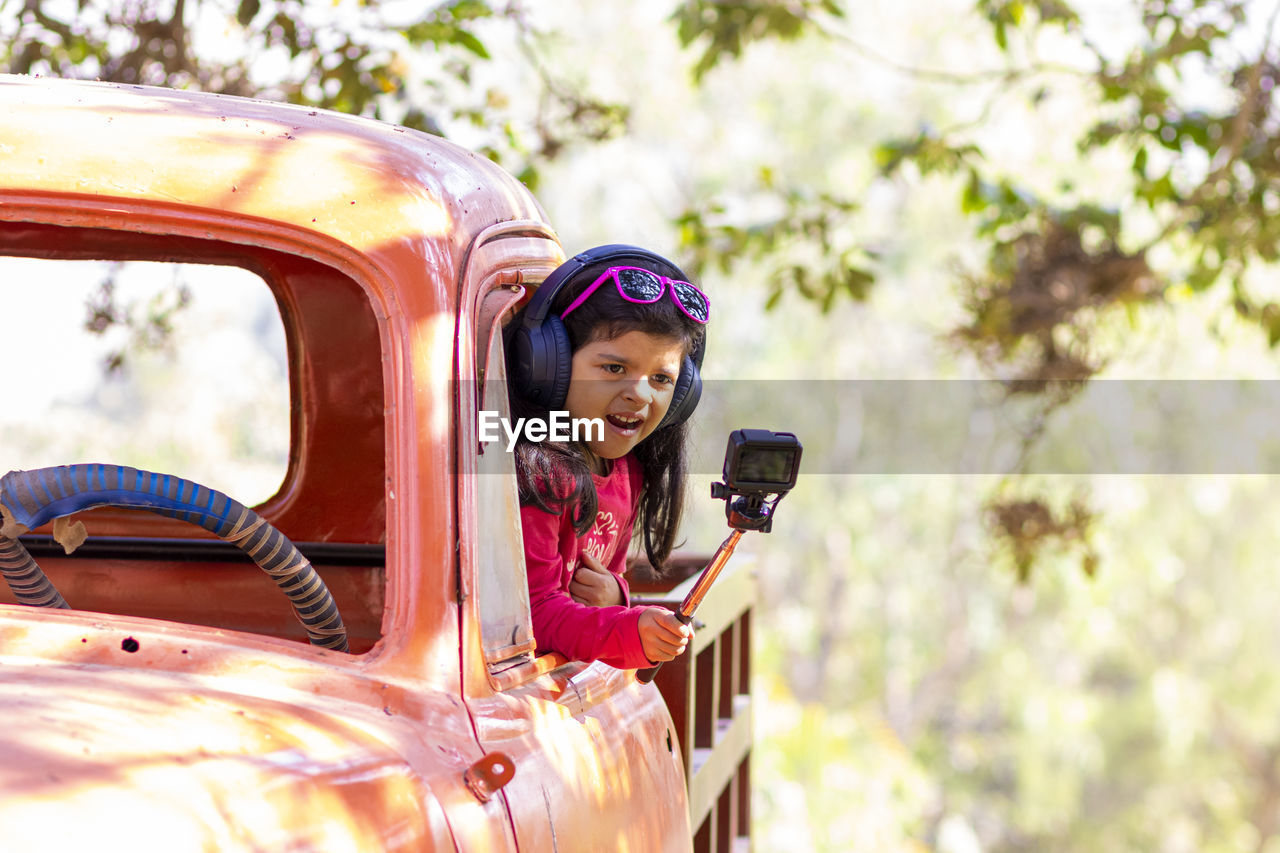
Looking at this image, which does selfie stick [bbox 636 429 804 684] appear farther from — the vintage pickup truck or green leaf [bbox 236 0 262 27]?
green leaf [bbox 236 0 262 27]

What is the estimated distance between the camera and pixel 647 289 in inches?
86.4

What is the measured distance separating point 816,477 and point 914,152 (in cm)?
1471

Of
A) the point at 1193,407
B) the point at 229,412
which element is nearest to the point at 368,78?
the point at 229,412

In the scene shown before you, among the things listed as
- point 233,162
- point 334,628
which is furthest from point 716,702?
point 233,162

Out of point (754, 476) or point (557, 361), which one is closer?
point (754, 476)

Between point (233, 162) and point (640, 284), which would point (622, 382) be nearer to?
point (640, 284)

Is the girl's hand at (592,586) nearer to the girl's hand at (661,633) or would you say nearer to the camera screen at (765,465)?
the girl's hand at (661,633)

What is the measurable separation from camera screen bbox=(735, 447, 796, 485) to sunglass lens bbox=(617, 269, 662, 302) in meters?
0.43

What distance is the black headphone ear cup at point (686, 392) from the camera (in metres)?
2.39

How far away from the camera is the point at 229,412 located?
18625 mm

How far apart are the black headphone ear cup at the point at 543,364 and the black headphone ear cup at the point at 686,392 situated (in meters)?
0.28

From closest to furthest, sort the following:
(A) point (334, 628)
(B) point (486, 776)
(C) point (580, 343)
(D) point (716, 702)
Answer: (B) point (486, 776) → (A) point (334, 628) → (C) point (580, 343) → (D) point (716, 702)

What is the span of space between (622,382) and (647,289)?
155 mm

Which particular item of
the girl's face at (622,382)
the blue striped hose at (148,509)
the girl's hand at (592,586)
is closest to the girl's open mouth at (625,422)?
the girl's face at (622,382)
